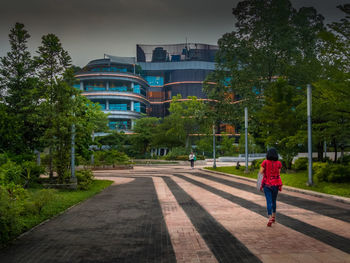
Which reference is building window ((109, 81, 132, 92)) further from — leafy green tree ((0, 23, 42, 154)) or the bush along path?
the bush along path

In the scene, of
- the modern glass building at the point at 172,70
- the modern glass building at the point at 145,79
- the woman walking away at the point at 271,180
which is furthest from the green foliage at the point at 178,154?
the modern glass building at the point at 172,70

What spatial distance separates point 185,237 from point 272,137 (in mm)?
17255

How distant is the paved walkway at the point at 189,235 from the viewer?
525 centimetres

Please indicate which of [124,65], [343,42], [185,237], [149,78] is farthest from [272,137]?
[149,78]

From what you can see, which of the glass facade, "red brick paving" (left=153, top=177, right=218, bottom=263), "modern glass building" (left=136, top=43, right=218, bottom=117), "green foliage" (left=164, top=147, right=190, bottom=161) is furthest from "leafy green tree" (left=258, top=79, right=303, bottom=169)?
"modern glass building" (left=136, top=43, right=218, bottom=117)

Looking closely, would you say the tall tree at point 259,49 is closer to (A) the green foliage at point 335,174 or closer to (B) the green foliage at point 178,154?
(A) the green foliage at point 335,174

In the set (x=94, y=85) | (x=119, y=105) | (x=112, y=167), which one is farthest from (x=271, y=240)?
(x=94, y=85)

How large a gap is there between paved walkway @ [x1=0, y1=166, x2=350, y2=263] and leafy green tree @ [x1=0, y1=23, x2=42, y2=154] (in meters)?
9.22

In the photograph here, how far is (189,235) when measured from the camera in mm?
6598

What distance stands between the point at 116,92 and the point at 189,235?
2842 inches

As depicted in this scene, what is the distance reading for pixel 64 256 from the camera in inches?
207

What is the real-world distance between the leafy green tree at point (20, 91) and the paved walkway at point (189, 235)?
30.2 ft

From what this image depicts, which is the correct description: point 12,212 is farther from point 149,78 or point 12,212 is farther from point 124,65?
point 149,78

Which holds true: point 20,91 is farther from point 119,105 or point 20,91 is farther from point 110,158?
point 119,105
